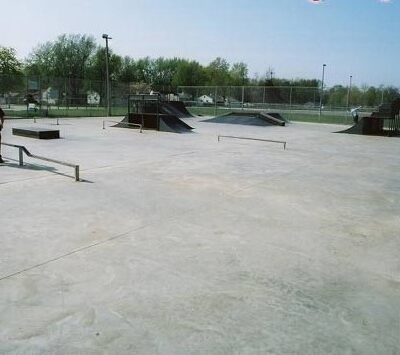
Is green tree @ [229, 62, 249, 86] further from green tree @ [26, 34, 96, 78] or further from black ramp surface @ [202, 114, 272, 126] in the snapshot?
black ramp surface @ [202, 114, 272, 126]

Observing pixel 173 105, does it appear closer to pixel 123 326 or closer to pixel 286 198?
pixel 286 198

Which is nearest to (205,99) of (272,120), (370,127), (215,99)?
(215,99)

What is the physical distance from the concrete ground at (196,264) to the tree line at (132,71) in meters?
27.5

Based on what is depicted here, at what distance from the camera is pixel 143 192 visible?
7.21 metres

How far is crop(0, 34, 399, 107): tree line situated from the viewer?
125ft

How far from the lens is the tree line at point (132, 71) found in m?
38.0

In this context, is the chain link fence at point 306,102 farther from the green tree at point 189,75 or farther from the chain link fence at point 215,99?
the green tree at point 189,75

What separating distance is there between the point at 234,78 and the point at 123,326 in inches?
3913

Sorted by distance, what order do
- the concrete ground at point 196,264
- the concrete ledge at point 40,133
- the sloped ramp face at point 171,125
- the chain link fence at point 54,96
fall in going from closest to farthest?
the concrete ground at point 196,264, the concrete ledge at point 40,133, the sloped ramp face at point 171,125, the chain link fence at point 54,96

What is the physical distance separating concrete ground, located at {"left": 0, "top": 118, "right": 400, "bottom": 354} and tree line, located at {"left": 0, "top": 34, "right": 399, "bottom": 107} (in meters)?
27.5

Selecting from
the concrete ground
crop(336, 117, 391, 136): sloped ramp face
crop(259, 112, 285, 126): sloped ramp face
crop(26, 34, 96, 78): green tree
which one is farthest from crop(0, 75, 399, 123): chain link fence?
crop(26, 34, 96, 78): green tree

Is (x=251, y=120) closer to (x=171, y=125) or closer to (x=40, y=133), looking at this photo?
(x=171, y=125)

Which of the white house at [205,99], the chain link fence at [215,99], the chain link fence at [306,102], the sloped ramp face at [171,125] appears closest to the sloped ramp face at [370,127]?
the sloped ramp face at [171,125]

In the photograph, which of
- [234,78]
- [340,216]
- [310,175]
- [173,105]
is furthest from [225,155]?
[234,78]
